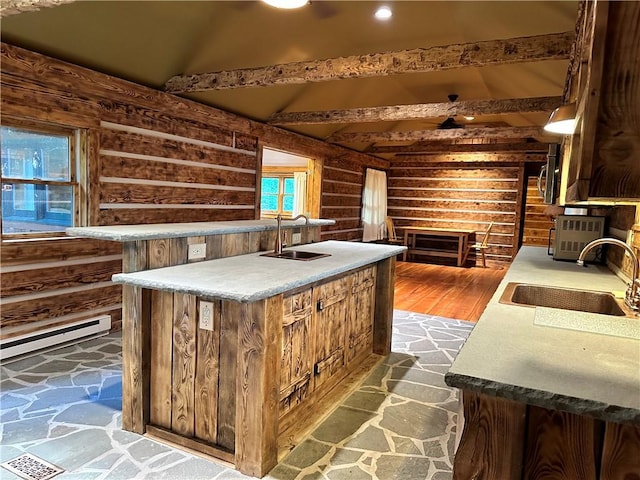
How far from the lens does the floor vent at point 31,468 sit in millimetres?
1976

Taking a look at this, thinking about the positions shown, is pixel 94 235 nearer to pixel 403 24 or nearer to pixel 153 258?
pixel 153 258

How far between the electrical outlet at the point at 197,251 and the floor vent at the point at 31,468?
1249 mm

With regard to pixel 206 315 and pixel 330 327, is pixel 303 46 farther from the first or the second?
pixel 206 315

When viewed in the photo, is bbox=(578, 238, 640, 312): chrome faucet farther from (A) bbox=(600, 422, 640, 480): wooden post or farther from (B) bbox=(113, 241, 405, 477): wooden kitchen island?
(B) bbox=(113, 241, 405, 477): wooden kitchen island

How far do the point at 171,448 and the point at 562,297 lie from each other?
7.36ft

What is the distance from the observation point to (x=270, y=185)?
9.92m

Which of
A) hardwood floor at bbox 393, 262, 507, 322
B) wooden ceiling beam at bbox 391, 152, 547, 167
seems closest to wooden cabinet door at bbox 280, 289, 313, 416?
hardwood floor at bbox 393, 262, 507, 322

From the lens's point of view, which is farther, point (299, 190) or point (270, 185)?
point (270, 185)

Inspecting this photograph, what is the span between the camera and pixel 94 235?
87.7 inches

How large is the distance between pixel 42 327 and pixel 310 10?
12.4 feet

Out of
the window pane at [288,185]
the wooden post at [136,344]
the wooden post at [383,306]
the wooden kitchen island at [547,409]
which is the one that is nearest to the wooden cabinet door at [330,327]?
the wooden post at [383,306]

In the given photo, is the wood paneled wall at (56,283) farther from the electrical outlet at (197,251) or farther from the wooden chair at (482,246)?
the wooden chair at (482,246)

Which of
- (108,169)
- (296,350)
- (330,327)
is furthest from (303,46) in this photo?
(296,350)

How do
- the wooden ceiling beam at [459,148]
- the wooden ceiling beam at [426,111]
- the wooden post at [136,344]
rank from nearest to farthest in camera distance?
the wooden post at [136,344]
the wooden ceiling beam at [426,111]
the wooden ceiling beam at [459,148]
